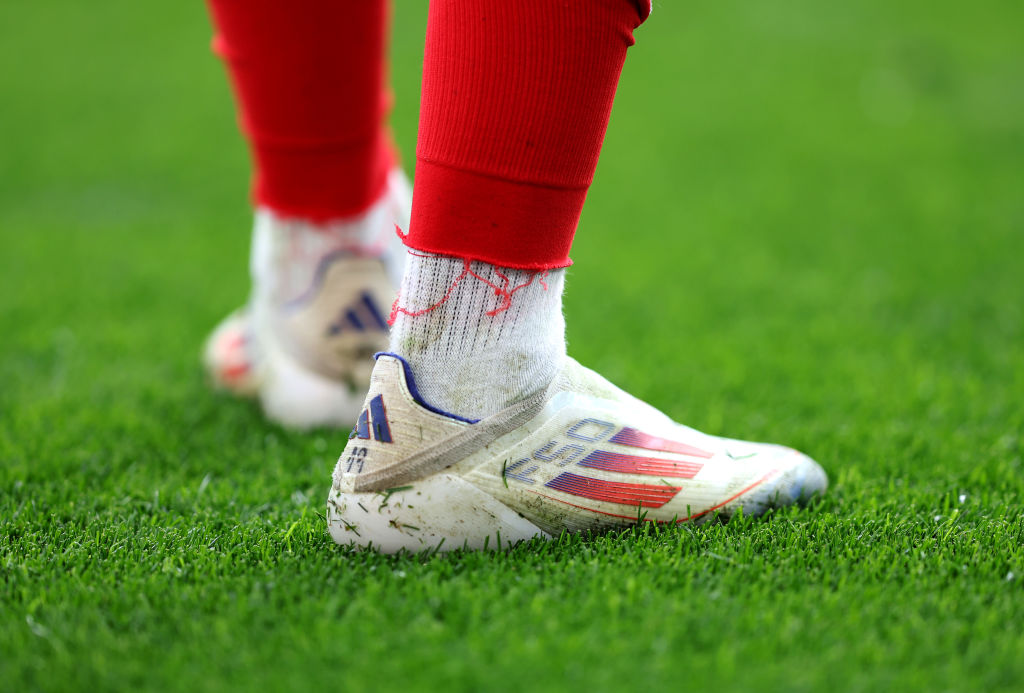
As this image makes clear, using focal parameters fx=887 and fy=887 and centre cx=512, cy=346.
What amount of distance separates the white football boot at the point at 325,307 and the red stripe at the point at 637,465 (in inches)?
24.2

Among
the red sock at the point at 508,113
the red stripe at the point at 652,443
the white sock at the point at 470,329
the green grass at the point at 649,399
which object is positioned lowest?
the green grass at the point at 649,399

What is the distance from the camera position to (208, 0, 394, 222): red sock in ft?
4.79

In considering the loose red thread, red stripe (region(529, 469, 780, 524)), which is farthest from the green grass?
the loose red thread

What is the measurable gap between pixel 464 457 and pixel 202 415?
0.81 m

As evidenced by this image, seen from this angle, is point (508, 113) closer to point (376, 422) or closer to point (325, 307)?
point (376, 422)

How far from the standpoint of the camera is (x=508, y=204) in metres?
0.96

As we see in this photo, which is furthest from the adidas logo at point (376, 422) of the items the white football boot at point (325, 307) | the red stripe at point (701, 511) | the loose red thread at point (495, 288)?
the white football boot at point (325, 307)

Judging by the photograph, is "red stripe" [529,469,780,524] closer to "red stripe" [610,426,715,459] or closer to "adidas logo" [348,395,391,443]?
"red stripe" [610,426,715,459]

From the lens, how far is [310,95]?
1489 mm

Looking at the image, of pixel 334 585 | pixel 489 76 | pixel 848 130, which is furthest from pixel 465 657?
pixel 848 130

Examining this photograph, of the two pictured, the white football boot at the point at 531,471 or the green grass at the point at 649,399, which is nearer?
the green grass at the point at 649,399

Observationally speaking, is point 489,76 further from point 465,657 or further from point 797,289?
point 797,289

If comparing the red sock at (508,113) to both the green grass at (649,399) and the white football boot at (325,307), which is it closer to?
the green grass at (649,399)

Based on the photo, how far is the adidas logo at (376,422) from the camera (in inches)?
39.9
